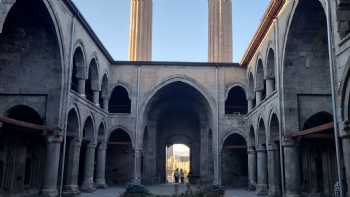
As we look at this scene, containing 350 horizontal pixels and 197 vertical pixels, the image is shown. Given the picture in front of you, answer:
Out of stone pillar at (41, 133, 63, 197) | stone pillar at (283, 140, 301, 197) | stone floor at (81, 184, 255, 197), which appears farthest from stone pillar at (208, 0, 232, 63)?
stone pillar at (41, 133, 63, 197)

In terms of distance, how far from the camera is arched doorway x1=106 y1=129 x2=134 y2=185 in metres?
25.6

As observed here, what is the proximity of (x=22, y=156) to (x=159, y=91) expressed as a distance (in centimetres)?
1082

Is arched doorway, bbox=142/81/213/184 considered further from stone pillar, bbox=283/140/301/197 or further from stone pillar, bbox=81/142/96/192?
stone pillar, bbox=283/140/301/197

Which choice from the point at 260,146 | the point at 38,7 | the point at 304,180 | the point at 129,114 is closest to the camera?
the point at 38,7

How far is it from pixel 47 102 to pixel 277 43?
9.96 metres

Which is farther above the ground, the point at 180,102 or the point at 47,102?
the point at 180,102

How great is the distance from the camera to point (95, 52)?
19969 mm

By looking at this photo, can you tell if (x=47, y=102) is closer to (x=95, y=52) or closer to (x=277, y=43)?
(x=95, y=52)

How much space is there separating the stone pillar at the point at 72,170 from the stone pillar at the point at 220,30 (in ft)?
77.5

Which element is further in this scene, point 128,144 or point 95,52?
point 128,144

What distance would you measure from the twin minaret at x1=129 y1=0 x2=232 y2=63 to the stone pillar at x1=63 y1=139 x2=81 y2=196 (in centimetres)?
2261

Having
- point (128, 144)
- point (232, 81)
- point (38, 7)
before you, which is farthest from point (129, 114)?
point (38, 7)

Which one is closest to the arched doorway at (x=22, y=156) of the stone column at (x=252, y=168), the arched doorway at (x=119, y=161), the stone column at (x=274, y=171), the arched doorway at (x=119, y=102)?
the arched doorway at (x=119, y=102)

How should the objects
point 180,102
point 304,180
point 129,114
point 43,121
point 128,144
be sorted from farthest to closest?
point 180,102, point 128,144, point 129,114, point 304,180, point 43,121
